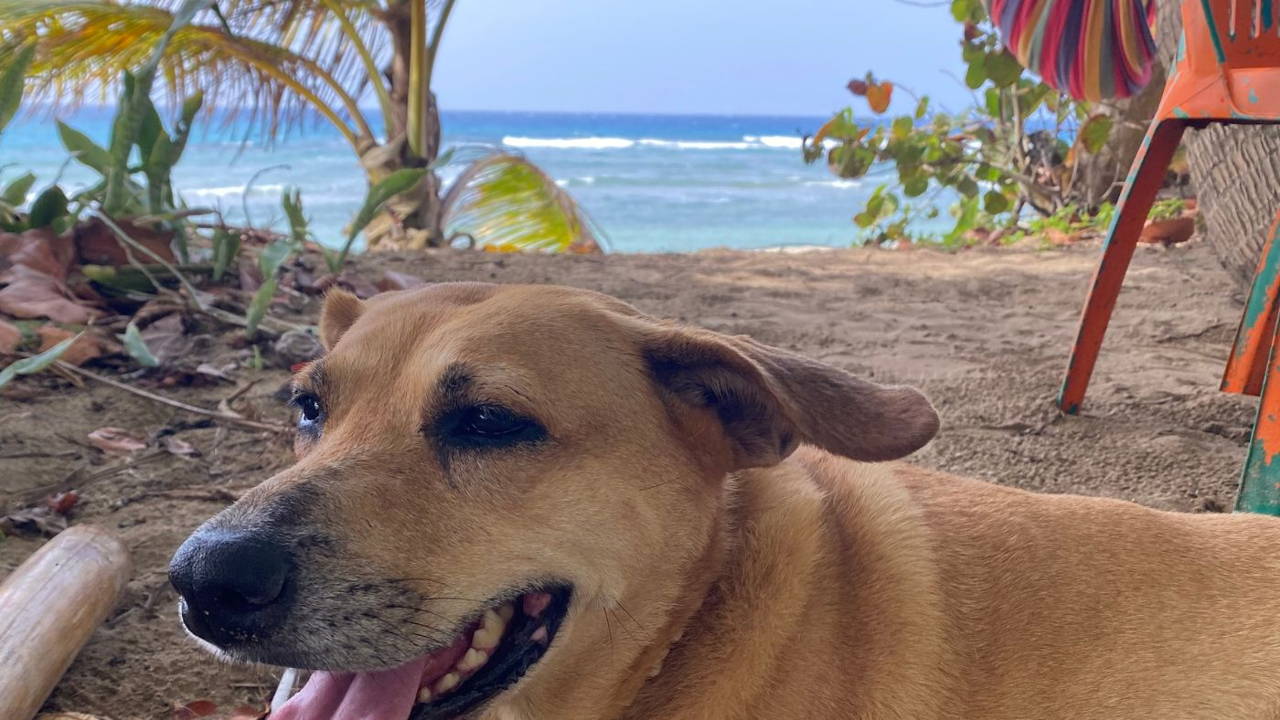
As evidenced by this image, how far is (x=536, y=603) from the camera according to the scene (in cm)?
197

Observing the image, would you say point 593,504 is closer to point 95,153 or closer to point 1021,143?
point 95,153

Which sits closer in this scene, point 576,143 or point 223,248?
point 223,248

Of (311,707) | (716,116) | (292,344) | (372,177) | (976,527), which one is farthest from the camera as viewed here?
(716,116)

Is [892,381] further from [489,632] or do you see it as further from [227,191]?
[227,191]

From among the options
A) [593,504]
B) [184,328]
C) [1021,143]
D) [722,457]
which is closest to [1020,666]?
[722,457]

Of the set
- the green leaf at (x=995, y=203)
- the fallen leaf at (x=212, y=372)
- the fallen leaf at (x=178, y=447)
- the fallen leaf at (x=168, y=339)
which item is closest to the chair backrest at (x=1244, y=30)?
the fallen leaf at (x=178, y=447)

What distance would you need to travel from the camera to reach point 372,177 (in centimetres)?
806

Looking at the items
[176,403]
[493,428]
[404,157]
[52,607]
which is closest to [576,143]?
[404,157]

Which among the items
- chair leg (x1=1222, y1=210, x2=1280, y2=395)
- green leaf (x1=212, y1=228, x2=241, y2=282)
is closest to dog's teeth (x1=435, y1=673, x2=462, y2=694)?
chair leg (x1=1222, y1=210, x2=1280, y2=395)

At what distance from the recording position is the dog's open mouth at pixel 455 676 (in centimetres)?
189

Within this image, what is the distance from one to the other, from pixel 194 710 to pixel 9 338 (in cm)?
238

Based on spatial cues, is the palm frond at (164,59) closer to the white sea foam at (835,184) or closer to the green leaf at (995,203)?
the green leaf at (995,203)

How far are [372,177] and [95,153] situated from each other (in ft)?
11.6

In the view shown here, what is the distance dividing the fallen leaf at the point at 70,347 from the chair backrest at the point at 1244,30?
4252 mm
